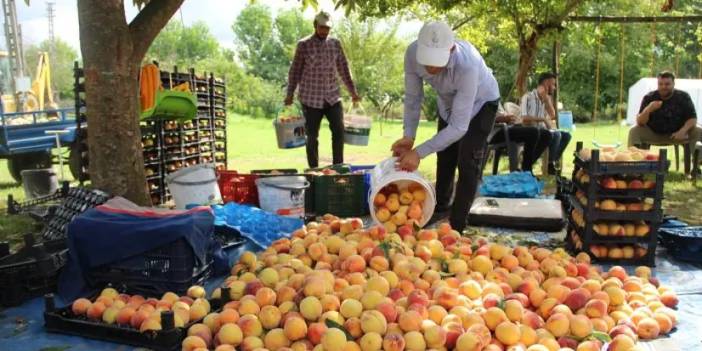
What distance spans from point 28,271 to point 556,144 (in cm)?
639

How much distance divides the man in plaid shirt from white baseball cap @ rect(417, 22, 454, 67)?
9.81 ft

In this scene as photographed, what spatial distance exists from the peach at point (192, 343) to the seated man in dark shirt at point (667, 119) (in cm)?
679

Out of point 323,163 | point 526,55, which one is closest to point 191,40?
point 323,163

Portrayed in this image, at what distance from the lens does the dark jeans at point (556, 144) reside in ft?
24.7

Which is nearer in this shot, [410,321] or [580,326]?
[410,321]

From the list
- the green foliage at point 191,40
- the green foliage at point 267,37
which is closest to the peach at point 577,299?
the green foliage at point 267,37

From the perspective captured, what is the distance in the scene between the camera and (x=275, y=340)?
2291mm

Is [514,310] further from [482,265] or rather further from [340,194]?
[340,194]

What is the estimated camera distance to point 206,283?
3369 millimetres

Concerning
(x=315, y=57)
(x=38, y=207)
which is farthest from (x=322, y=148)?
(x=38, y=207)

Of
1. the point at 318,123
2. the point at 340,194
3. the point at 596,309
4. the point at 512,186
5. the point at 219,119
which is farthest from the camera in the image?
the point at 219,119

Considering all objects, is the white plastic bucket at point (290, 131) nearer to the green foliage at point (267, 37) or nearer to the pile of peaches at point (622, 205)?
the pile of peaches at point (622, 205)

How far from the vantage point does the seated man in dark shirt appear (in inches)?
288

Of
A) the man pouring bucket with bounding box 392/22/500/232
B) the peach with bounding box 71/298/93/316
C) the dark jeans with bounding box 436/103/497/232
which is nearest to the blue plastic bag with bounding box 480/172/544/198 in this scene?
the man pouring bucket with bounding box 392/22/500/232
